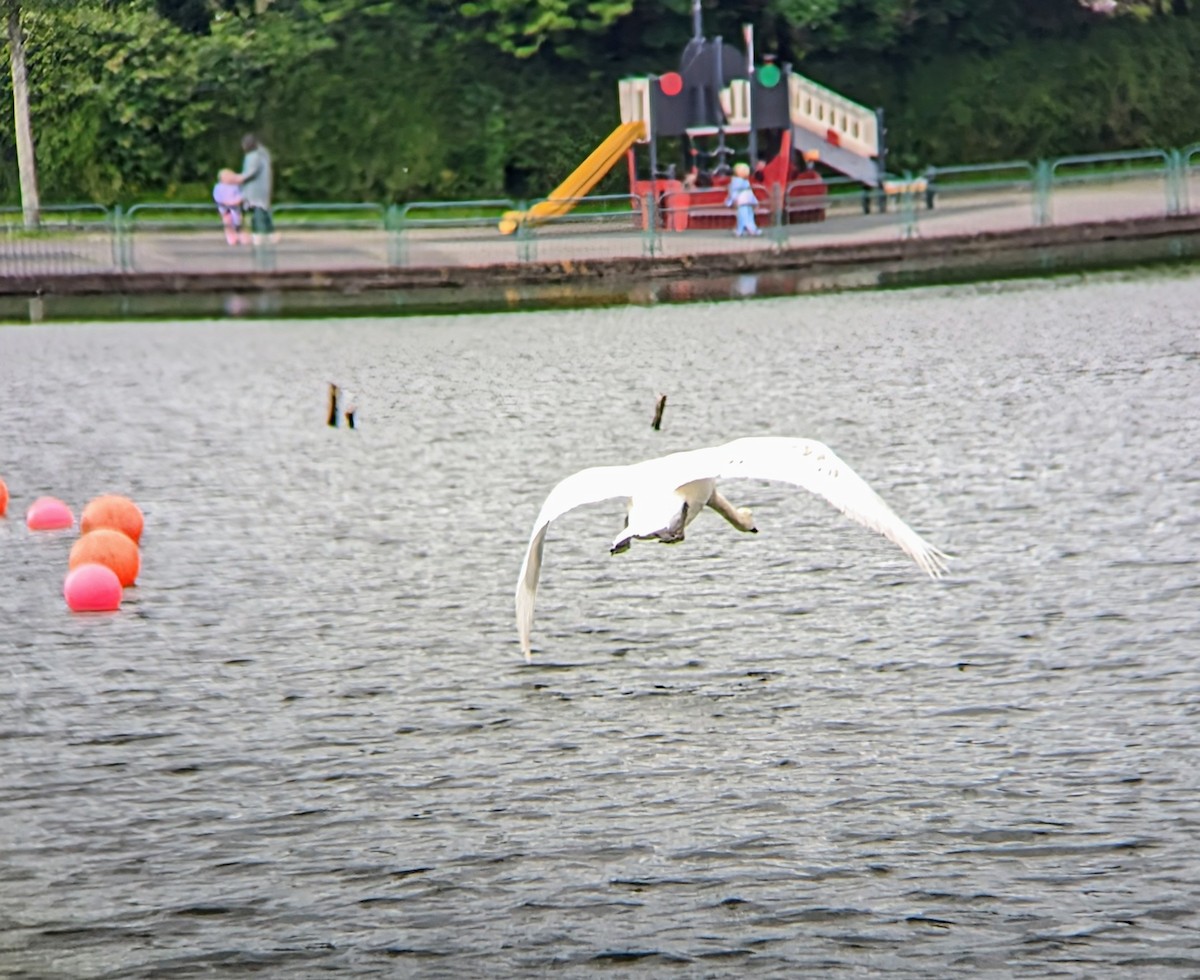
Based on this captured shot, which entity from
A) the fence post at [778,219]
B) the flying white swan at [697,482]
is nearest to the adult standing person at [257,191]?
the fence post at [778,219]

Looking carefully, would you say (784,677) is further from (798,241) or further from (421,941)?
(798,241)

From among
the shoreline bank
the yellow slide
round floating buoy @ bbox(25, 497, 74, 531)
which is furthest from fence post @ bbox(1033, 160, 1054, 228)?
round floating buoy @ bbox(25, 497, 74, 531)

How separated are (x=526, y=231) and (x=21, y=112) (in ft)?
40.6

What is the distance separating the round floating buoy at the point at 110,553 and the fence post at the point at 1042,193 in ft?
72.9

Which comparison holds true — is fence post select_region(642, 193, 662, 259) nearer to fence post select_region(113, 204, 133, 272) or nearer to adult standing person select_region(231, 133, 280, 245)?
adult standing person select_region(231, 133, 280, 245)

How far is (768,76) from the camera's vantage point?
40531mm

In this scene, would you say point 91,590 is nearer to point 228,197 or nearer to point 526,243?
point 526,243

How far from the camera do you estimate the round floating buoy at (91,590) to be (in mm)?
13859

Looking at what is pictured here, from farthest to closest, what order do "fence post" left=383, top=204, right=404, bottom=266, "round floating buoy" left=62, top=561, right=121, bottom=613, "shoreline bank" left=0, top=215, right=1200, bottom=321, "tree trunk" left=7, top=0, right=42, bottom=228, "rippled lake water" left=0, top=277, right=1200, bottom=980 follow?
"tree trunk" left=7, top=0, right=42, bottom=228
"fence post" left=383, top=204, right=404, bottom=266
"shoreline bank" left=0, top=215, right=1200, bottom=321
"round floating buoy" left=62, top=561, right=121, bottom=613
"rippled lake water" left=0, top=277, right=1200, bottom=980

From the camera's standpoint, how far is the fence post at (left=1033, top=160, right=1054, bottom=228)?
112ft

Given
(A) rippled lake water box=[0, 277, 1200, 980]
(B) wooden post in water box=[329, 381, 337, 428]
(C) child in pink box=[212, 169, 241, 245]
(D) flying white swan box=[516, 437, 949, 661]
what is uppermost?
(C) child in pink box=[212, 169, 241, 245]

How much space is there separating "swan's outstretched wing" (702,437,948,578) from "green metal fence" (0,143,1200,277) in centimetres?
2406

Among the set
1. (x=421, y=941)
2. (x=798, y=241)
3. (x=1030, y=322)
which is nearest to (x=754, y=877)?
(x=421, y=941)

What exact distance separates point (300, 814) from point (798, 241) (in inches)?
1055
